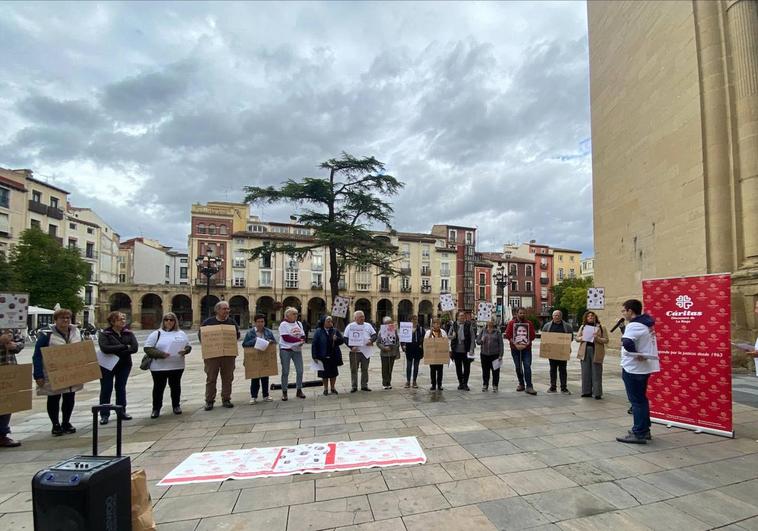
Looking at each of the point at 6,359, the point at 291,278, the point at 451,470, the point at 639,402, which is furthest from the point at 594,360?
the point at 291,278

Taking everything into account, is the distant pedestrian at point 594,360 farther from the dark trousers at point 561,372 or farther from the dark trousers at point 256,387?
the dark trousers at point 256,387

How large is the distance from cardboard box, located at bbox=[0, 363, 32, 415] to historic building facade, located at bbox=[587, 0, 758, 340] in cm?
1647

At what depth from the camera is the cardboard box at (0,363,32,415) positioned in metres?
5.46

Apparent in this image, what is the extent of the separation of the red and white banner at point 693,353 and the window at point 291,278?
51441mm

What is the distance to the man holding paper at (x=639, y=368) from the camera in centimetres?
525

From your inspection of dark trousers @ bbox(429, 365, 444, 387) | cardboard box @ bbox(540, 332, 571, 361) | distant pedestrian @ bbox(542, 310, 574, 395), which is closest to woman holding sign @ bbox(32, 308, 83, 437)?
dark trousers @ bbox(429, 365, 444, 387)

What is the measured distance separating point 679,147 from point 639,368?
1212cm

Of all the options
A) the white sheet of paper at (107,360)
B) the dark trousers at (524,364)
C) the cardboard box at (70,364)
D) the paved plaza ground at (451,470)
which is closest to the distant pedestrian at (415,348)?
the paved plaza ground at (451,470)

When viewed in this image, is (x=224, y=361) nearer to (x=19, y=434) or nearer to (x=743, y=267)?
(x=19, y=434)

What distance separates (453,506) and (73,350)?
597cm

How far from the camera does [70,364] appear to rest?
5984 millimetres

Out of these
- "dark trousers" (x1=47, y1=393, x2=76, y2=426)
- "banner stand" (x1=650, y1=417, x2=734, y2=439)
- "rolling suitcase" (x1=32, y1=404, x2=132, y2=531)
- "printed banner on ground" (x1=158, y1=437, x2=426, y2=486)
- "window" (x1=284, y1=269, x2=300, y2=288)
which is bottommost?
"banner stand" (x1=650, y1=417, x2=734, y2=439)

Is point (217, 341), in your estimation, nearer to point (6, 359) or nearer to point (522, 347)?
point (6, 359)

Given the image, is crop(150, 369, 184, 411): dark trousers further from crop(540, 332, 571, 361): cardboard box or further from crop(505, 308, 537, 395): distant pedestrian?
crop(540, 332, 571, 361): cardboard box
